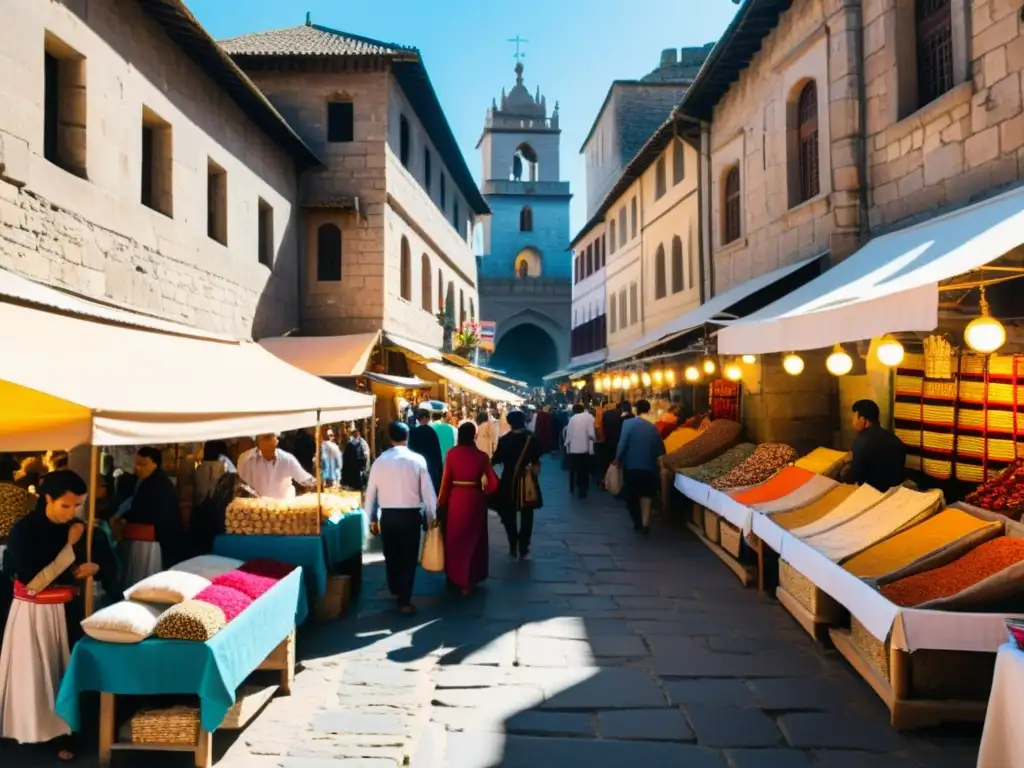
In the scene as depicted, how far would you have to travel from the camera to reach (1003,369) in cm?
671

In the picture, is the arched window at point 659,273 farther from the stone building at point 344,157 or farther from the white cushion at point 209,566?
the white cushion at point 209,566

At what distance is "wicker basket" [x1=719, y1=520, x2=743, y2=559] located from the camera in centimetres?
796

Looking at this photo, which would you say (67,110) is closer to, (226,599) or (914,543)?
(226,599)

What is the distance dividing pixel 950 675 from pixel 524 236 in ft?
132

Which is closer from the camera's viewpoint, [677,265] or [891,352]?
[891,352]

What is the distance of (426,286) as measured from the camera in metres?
21.7

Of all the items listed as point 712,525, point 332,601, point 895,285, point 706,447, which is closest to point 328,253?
point 706,447

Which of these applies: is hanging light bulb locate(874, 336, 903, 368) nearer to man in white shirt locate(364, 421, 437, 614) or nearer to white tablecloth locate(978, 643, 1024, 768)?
white tablecloth locate(978, 643, 1024, 768)

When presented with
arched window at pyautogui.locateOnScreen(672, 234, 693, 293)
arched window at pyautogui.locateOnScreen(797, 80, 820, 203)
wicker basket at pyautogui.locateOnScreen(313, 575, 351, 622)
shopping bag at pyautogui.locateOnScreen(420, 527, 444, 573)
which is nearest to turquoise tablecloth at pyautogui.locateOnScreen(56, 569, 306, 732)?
wicker basket at pyautogui.locateOnScreen(313, 575, 351, 622)

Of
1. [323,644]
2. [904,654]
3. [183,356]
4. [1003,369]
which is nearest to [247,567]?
[323,644]

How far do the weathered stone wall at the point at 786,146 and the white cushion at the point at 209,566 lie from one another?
23.6 ft

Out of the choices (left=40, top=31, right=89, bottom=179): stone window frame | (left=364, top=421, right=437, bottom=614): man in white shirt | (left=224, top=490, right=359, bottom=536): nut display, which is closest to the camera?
(left=224, top=490, right=359, bottom=536): nut display

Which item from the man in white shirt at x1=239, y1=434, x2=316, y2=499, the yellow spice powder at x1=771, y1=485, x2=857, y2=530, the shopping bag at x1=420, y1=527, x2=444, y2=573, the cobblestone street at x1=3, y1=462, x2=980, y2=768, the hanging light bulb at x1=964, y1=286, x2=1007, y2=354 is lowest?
the cobblestone street at x1=3, y1=462, x2=980, y2=768

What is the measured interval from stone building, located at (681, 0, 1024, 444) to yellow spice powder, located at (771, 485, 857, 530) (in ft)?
8.43
